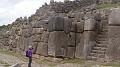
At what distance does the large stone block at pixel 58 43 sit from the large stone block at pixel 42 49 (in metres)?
0.89

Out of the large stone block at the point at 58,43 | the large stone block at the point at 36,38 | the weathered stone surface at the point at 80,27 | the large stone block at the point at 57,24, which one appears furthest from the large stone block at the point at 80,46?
the large stone block at the point at 36,38

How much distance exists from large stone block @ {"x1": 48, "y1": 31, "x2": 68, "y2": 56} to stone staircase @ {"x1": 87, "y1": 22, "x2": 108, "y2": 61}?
2.08 meters

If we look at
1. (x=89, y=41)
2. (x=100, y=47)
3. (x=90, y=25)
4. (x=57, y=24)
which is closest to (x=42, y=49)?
(x=57, y=24)

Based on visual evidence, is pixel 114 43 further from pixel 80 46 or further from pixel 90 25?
pixel 80 46

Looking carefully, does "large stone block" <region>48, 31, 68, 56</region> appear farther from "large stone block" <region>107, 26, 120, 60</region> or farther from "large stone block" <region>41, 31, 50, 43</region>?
"large stone block" <region>107, 26, 120, 60</region>

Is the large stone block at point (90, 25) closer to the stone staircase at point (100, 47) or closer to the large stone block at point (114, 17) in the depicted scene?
the stone staircase at point (100, 47)

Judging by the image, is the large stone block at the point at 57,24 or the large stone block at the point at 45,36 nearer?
the large stone block at the point at 57,24

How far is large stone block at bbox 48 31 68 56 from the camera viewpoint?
22516 millimetres

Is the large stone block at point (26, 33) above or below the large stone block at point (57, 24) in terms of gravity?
below

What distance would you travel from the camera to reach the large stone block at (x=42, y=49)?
78.1 ft

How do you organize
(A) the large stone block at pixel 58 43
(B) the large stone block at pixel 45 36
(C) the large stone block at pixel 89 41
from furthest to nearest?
(B) the large stone block at pixel 45 36
(A) the large stone block at pixel 58 43
(C) the large stone block at pixel 89 41

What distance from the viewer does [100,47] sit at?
21.4 metres

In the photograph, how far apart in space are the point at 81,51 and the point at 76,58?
1.84 ft

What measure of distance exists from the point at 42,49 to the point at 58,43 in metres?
2.04
